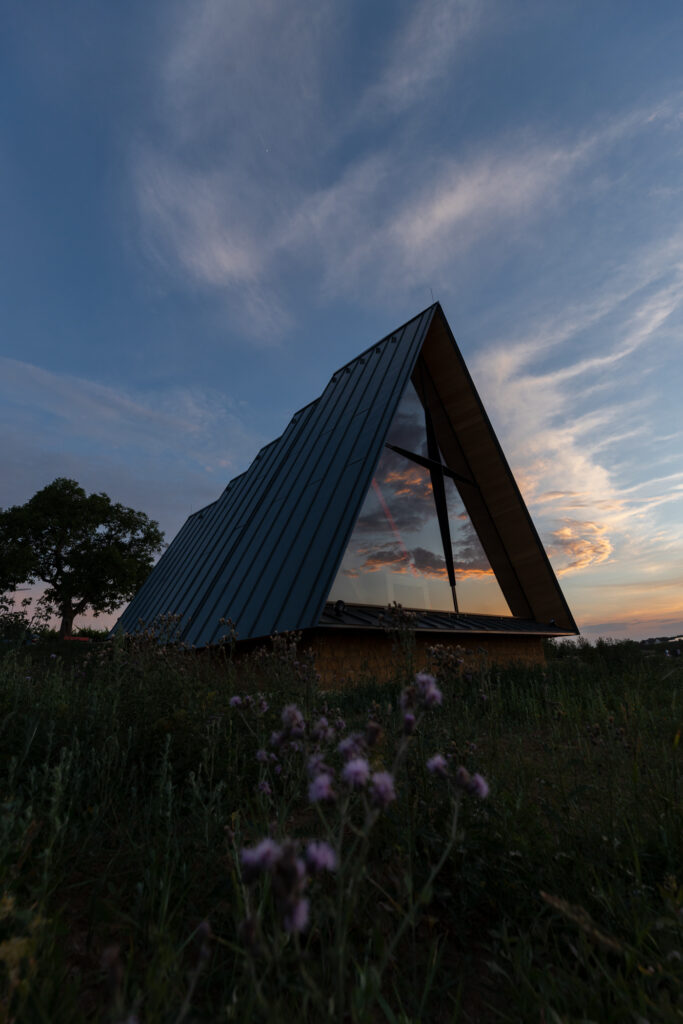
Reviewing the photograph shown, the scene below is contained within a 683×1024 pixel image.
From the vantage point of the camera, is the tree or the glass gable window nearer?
the glass gable window

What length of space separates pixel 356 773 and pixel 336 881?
376 millimetres

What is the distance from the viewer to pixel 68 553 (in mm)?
33000

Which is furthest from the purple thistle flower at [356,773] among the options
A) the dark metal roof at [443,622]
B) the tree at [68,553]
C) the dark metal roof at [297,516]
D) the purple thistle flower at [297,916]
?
the tree at [68,553]

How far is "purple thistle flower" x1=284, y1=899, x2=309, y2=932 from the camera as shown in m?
0.93

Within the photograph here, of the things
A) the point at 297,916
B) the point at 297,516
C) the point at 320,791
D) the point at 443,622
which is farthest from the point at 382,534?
the point at 297,916

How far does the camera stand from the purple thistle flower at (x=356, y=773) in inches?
53.2

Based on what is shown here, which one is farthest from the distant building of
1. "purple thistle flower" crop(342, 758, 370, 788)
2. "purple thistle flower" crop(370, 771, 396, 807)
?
"purple thistle flower" crop(370, 771, 396, 807)

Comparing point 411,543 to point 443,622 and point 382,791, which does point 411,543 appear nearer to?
point 443,622

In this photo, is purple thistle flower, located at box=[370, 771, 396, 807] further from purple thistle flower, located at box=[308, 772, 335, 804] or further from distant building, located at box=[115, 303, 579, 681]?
distant building, located at box=[115, 303, 579, 681]

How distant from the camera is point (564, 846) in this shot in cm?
244

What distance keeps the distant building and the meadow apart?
422 cm

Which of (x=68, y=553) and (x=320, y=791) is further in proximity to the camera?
(x=68, y=553)

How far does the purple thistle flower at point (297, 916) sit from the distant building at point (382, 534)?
6.40 metres

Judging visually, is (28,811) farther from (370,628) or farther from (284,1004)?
(370,628)
